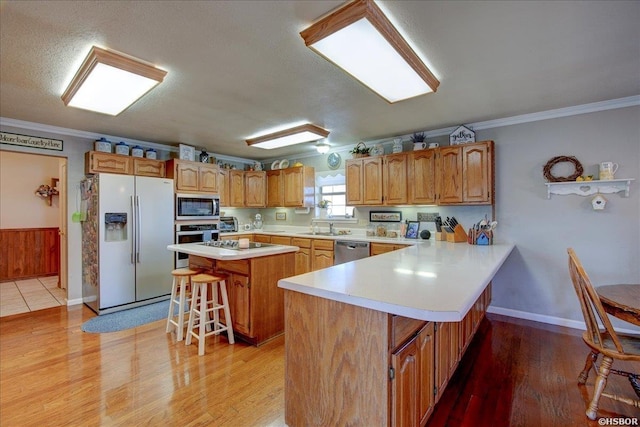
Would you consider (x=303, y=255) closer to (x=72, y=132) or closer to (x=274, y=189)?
(x=274, y=189)

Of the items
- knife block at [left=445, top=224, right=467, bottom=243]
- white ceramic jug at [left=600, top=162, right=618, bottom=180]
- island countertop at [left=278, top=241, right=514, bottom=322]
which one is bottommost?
island countertop at [left=278, top=241, right=514, bottom=322]

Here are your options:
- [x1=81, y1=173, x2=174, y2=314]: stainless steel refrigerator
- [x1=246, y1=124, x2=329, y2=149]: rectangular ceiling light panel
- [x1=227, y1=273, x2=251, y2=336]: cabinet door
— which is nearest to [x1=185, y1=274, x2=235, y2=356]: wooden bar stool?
[x1=227, y1=273, x2=251, y2=336]: cabinet door

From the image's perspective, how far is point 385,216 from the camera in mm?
4559

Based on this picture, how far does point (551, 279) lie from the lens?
10.9ft

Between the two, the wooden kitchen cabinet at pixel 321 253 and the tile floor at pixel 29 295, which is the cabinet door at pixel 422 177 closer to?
the wooden kitchen cabinet at pixel 321 253

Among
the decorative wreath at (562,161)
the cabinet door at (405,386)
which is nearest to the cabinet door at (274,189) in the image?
the decorative wreath at (562,161)

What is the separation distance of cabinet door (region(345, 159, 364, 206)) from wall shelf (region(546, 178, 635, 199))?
2322mm

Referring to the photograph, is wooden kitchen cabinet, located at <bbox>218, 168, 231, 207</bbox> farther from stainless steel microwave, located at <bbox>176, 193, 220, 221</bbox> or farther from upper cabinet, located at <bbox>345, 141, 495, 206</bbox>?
upper cabinet, located at <bbox>345, 141, 495, 206</bbox>

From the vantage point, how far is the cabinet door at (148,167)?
4.34 meters

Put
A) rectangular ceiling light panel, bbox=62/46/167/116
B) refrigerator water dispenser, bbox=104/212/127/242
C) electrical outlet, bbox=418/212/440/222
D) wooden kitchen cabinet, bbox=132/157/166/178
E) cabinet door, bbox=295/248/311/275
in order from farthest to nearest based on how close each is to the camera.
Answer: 1. cabinet door, bbox=295/248/311/275
2. wooden kitchen cabinet, bbox=132/157/166/178
3. electrical outlet, bbox=418/212/440/222
4. refrigerator water dispenser, bbox=104/212/127/242
5. rectangular ceiling light panel, bbox=62/46/167/116

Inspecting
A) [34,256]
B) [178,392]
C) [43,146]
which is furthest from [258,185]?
[34,256]

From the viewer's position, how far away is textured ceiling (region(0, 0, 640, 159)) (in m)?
1.64

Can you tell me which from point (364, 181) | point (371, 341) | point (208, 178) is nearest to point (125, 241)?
point (208, 178)

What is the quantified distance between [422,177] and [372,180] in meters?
0.75
